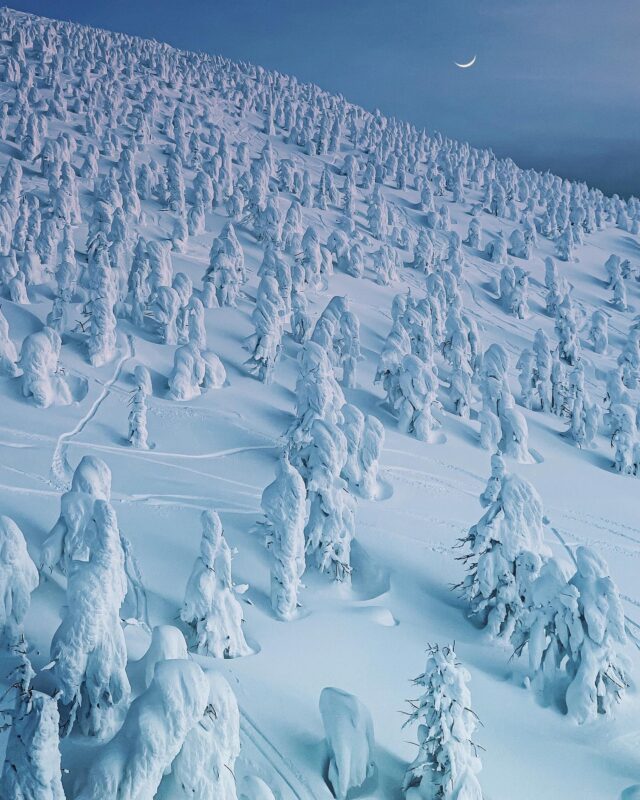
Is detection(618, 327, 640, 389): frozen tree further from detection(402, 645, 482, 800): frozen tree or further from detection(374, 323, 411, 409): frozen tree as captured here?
detection(402, 645, 482, 800): frozen tree

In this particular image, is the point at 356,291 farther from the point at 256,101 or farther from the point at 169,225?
the point at 256,101

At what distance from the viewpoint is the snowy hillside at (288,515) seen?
6.64m

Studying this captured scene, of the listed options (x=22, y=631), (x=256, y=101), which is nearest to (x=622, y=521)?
(x=22, y=631)

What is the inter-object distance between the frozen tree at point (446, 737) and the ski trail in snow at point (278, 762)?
1.29m

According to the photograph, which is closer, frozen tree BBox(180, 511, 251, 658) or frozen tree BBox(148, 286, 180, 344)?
frozen tree BBox(180, 511, 251, 658)

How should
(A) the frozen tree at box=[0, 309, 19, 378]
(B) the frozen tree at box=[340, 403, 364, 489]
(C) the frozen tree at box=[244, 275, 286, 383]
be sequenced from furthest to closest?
(C) the frozen tree at box=[244, 275, 286, 383] < (A) the frozen tree at box=[0, 309, 19, 378] < (B) the frozen tree at box=[340, 403, 364, 489]

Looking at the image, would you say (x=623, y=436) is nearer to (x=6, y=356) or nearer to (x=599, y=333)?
(x=599, y=333)

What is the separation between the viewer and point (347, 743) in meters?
7.36

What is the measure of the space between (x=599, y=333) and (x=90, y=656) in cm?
3715

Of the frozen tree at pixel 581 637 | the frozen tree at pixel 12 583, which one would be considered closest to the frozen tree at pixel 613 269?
the frozen tree at pixel 581 637

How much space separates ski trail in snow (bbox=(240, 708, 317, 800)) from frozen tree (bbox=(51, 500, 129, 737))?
1661mm

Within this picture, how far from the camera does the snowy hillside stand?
6645 millimetres

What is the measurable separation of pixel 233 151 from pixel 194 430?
44895mm

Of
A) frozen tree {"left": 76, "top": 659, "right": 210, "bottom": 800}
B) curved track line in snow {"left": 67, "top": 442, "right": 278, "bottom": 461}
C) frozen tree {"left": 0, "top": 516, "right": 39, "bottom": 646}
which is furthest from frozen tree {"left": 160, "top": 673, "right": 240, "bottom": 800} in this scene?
curved track line in snow {"left": 67, "top": 442, "right": 278, "bottom": 461}
